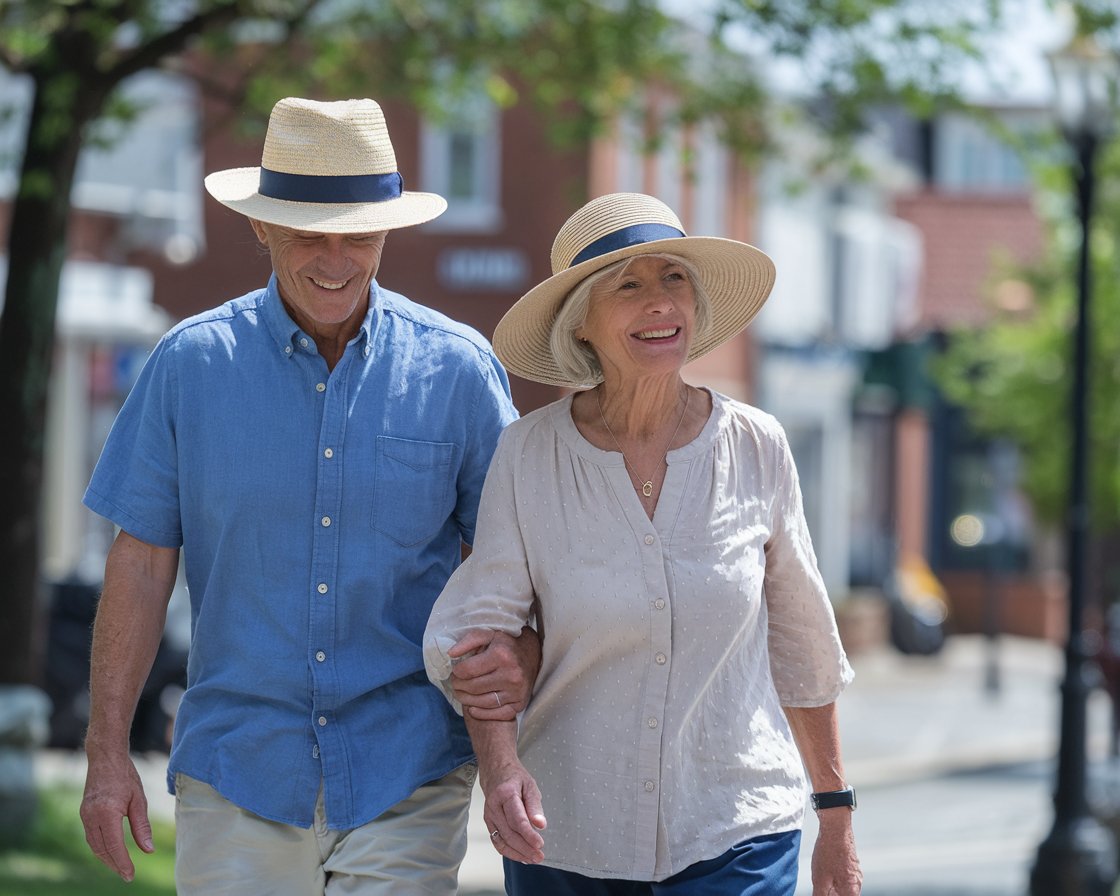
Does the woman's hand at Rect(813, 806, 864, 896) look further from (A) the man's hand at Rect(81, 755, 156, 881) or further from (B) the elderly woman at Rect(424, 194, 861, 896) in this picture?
(A) the man's hand at Rect(81, 755, 156, 881)

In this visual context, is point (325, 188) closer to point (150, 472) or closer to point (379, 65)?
point (150, 472)

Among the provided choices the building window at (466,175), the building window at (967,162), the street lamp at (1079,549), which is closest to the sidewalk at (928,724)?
the street lamp at (1079,549)

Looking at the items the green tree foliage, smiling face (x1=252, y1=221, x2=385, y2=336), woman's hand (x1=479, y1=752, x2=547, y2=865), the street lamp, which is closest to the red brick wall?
the green tree foliage

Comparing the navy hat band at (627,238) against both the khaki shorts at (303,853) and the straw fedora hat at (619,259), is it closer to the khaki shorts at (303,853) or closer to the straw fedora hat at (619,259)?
the straw fedora hat at (619,259)

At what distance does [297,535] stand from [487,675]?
42 centimetres

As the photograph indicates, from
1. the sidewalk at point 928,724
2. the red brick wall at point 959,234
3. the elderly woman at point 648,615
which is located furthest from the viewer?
the red brick wall at point 959,234

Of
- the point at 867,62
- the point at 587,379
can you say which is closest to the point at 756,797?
the point at 587,379

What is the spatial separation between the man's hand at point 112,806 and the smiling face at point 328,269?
2.79 feet

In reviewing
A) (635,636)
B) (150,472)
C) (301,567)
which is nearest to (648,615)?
(635,636)

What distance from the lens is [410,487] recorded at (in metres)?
3.72

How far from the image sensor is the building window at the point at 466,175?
23484 mm

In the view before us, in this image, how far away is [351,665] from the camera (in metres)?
3.65

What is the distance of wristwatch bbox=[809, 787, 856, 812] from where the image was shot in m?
3.75

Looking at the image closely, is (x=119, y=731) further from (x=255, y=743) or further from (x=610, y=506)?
(x=610, y=506)
